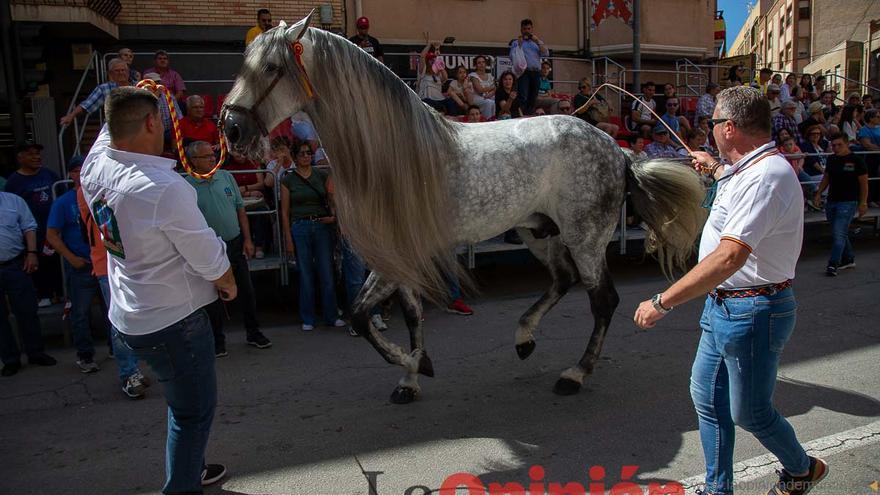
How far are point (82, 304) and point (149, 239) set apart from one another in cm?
362

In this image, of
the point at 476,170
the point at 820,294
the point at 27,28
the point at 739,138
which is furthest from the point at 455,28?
the point at 739,138

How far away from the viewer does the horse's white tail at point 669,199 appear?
473cm

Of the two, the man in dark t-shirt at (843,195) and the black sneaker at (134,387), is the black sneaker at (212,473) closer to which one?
the black sneaker at (134,387)

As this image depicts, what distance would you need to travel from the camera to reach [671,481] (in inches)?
129

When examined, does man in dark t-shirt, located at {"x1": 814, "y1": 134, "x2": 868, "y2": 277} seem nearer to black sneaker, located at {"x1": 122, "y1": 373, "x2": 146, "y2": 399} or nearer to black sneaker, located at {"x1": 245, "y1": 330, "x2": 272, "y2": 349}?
black sneaker, located at {"x1": 245, "y1": 330, "x2": 272, "y2": 349}

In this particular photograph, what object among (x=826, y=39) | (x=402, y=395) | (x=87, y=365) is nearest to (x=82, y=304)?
(x=87, y=365)

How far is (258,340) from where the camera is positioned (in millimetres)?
6176

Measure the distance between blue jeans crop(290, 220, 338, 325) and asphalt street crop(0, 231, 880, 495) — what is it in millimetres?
343

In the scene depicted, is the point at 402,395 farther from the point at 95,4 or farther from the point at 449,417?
the point at 95,4

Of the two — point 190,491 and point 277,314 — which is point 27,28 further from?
point 190,491

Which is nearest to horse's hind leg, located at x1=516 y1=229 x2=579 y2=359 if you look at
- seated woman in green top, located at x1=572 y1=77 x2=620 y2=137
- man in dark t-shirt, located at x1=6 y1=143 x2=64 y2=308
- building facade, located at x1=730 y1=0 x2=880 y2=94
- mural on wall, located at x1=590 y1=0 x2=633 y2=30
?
seated woman in green top, located at x1=572 y1=77 x2=620 y2=137

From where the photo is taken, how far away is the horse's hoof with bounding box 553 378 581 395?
4547 mm

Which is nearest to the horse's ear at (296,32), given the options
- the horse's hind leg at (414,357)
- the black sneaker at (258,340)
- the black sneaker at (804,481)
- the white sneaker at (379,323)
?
the horse's hind leg at (414,357)

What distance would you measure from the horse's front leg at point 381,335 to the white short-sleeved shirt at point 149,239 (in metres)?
1.56
